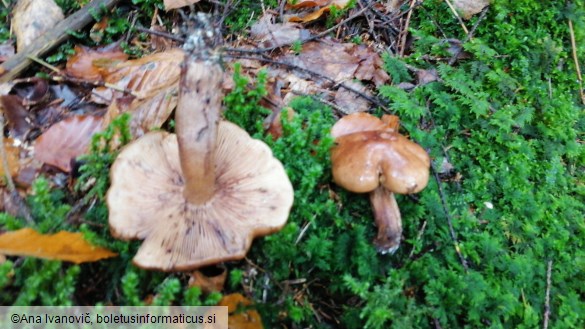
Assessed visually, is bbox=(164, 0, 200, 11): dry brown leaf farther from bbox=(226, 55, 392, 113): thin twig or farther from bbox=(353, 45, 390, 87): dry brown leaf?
bbox=(353, 45, 390, 87): dry brown leaf

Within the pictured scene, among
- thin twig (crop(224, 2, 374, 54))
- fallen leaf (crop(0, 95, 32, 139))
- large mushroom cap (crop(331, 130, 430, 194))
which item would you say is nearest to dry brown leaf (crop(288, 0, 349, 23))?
thin twig (crop(224, 2, 374, 54))

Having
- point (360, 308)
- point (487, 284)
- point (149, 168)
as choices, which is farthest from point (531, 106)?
point (149, 168)

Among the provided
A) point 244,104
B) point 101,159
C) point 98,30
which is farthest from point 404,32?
point 101,159

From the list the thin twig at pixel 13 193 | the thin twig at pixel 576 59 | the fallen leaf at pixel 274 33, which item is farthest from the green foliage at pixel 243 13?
the thin twig at pixel 576 59

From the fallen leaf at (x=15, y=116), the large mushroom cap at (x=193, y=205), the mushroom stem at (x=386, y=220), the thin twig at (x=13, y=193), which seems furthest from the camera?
the fallen leaf at (x=15, y=116)

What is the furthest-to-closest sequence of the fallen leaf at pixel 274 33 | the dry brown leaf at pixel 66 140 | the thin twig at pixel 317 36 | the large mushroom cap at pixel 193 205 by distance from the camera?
1. the fallen leaf at pixel 274 33
2. the thin twig at pixel 317 36
3. the dry brown leaf at pixel 66 140
4. the large mushroom cap at pixel 193 205

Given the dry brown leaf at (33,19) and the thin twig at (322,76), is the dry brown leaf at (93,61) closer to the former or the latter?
the dry brown leaf at (33,19)
